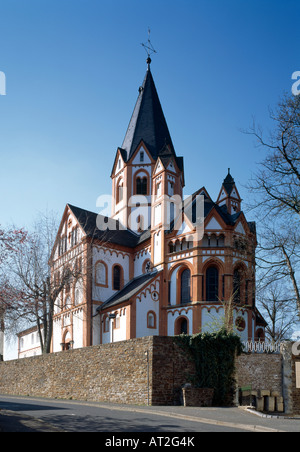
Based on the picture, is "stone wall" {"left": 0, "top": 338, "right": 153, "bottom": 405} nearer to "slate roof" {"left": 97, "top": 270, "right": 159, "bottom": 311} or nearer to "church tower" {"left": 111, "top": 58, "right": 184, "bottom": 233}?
"slate roof" {"left": 97, "top": 270, "right": 159, "bottom": 311}

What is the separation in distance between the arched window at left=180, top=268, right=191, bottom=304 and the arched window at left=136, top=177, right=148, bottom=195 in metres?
14.4

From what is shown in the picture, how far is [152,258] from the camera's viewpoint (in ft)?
144

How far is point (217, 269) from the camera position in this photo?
128 feet

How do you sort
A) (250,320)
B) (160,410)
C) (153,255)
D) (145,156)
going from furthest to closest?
(145,156), (153,255), (250,320), (160,410)

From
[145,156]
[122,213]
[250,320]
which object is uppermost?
[145,156]

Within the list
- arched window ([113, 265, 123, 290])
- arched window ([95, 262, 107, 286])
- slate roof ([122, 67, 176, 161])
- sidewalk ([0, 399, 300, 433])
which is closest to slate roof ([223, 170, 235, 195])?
slate roof ([122, 67, 176, 161])

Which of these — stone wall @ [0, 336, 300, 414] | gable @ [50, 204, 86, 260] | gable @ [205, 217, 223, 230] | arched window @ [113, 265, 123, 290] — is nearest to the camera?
stone wall @ [0, 336, 300, 414]

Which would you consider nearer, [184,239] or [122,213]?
[184,239]

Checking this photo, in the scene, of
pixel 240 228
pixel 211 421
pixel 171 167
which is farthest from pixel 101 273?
pixel 211 421

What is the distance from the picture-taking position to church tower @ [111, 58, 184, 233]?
171 feet

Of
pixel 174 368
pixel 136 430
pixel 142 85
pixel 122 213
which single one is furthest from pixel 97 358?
pixel 142 85

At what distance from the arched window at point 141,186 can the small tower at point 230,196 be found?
9080 mm
